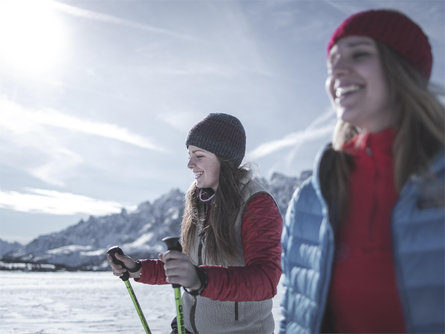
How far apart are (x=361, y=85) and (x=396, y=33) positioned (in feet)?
0.91

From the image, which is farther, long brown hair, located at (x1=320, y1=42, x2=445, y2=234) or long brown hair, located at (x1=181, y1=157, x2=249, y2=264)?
long brown hair, located at (x1=181, y1=157, x2=249, y2=264)

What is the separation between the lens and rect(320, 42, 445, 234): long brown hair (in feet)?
5.42

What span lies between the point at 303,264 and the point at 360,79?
0.86 metres

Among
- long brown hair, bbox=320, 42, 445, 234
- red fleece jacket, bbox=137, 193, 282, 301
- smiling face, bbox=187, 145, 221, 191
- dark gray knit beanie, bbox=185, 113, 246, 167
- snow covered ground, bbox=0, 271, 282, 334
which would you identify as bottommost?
snow covered ground, bbox=0, 271, 282, 334

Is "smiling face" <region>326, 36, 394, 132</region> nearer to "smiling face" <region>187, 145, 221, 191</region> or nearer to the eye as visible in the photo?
the eye

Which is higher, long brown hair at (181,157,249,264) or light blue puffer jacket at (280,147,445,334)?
long brown hair at (181,157,249,264)

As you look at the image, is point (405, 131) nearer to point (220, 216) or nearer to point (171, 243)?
point (171, 243)

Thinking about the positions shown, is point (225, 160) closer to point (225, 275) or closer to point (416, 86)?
point (225, 275)

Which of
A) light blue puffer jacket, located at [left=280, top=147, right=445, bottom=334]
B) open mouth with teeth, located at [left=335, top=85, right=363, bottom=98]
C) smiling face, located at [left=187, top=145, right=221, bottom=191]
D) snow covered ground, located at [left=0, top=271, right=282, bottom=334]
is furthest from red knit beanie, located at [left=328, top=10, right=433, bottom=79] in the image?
snow covered ground, located at [left=0, top=271, right=282, bottom=334]

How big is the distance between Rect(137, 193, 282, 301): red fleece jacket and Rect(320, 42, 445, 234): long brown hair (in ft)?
2.75

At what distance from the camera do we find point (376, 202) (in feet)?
5.66

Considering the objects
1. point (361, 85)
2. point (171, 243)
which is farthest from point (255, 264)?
point (361, 85)

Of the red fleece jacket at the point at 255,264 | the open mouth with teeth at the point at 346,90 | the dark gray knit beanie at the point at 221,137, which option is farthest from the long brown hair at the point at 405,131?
the dark gray knit beanie at the point at 221,137

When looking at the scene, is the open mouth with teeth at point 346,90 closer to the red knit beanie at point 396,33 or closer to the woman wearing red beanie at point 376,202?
the woman wearing red beanie at point 376,202
